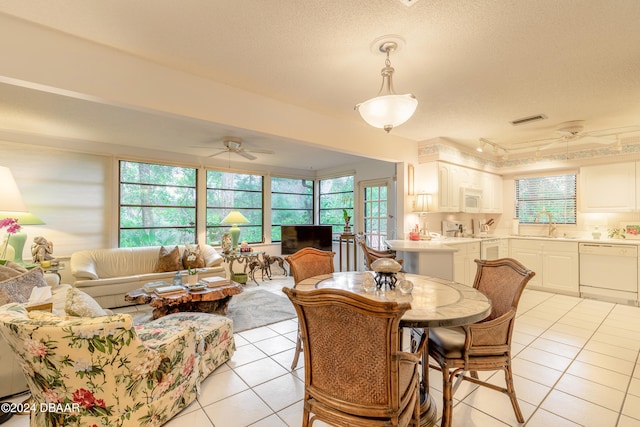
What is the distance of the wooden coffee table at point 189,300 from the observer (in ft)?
10.2

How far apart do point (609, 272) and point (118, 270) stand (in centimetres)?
786

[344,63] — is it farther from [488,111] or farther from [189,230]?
[189,230]

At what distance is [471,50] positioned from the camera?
2234mm

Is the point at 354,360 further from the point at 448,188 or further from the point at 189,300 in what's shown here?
the point at 448,188

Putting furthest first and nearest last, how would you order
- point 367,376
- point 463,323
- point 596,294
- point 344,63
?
point 596,294 < point 344,63 < point 463,323 < point 367,376

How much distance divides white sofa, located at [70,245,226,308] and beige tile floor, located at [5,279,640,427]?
2.22m

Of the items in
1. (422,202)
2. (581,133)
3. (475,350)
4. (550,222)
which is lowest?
(475,350)

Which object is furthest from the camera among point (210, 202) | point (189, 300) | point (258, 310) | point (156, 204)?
point (210, 202)

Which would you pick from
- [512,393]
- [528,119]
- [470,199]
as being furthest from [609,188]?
[512,393]

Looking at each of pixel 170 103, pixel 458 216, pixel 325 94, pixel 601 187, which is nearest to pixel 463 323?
pixel 325 94

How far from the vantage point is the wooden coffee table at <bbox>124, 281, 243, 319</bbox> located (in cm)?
310

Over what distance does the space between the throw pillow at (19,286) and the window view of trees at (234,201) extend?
354cm

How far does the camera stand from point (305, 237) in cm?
641

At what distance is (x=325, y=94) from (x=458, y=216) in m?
3.96
